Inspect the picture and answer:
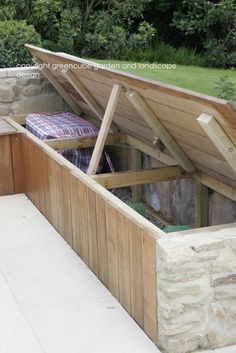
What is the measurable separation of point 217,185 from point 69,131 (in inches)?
83.8

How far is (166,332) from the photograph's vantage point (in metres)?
3.41

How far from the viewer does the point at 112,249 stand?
4.04 m

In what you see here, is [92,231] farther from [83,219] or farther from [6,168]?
[6,168]

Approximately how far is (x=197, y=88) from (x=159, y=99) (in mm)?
2331

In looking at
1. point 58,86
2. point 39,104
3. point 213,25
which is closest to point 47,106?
point 39,104

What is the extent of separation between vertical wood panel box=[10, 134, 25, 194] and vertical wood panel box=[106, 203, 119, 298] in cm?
259

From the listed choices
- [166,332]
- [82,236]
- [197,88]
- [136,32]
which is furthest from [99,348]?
[136,32]

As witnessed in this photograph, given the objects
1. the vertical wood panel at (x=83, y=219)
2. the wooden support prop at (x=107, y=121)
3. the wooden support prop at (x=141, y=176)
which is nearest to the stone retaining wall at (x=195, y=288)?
the vertical wood panel at (x=83, y=219)

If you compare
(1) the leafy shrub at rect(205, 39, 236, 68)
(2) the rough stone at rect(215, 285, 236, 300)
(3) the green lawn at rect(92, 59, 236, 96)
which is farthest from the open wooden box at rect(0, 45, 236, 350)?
(1) the leafy shrub at rect(205, 39, 236, 68)

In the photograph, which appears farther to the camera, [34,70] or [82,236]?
[34,70]

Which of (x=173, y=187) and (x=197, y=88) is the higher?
(x=197, y=88)

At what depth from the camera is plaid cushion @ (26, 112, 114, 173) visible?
250 inches

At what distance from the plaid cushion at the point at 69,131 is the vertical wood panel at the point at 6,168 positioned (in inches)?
12.4

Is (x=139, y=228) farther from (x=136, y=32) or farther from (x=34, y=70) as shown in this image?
(x=136, y=32)
